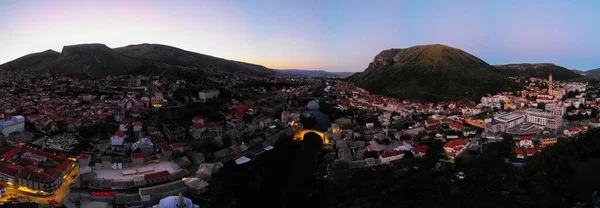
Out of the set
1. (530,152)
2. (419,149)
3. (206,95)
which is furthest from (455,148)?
(206,95)

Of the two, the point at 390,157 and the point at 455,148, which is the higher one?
the point at 455,148

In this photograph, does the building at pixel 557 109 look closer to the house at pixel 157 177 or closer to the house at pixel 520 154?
the house at pixel 520 154

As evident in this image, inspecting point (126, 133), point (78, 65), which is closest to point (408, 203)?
point (126, 133)

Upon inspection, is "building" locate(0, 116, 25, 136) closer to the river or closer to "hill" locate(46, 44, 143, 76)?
the river

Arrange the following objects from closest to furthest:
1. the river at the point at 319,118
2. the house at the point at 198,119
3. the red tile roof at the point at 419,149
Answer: the red tile roof at the point at 419,149 → the house at the point at 198,119 → the river at the point at 319,118

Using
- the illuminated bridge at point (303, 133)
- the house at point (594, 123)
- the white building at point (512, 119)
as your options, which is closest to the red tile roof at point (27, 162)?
the illuminated bridge at point (303, 133)

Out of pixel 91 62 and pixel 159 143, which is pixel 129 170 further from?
pixel 91 62

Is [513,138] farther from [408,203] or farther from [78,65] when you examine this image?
[78,65]
